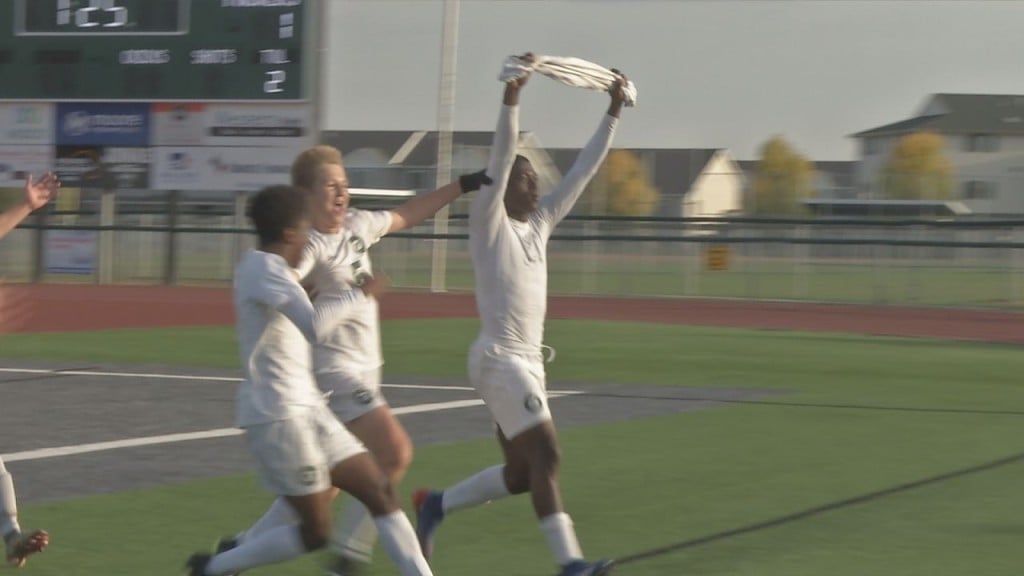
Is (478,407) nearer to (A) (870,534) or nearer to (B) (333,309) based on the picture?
(A) (870,534)

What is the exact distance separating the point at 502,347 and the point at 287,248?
1237 mm

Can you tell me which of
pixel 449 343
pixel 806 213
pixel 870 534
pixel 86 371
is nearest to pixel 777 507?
pixel 870 534

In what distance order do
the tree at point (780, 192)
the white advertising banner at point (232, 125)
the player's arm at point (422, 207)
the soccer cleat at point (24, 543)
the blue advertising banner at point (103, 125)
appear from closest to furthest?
the player's arm at point (422, 207) → the soccer cleat at point (24, 543) → the white advertising banner at point (232, 125) → the blue advertising banner at point (103, 125) → the tree at point (780, 192)

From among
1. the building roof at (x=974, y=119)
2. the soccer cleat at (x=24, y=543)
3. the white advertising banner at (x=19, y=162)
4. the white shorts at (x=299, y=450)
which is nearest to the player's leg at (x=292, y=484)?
the white shorts at (x=299, y=450)

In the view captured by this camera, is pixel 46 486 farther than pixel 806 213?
No

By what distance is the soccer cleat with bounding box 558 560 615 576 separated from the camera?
20.9 feet

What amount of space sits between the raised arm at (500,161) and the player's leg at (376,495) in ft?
4.08

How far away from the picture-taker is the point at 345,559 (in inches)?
260

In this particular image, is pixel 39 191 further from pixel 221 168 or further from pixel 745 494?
pixel 221 168

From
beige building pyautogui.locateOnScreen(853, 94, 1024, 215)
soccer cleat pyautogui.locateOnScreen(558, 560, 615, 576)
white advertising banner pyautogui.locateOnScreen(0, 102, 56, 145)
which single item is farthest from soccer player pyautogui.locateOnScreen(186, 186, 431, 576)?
beige building pyautogui.locateOnScreen(853, 94, 1024, 215)

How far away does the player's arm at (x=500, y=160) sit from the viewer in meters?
6.58

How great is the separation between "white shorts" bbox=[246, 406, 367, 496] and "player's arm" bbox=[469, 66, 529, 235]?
1.28 meters

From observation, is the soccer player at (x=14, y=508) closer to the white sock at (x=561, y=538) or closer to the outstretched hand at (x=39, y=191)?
the outstretched hand at (x=39, y=191)

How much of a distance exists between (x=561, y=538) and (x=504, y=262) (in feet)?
3.75
